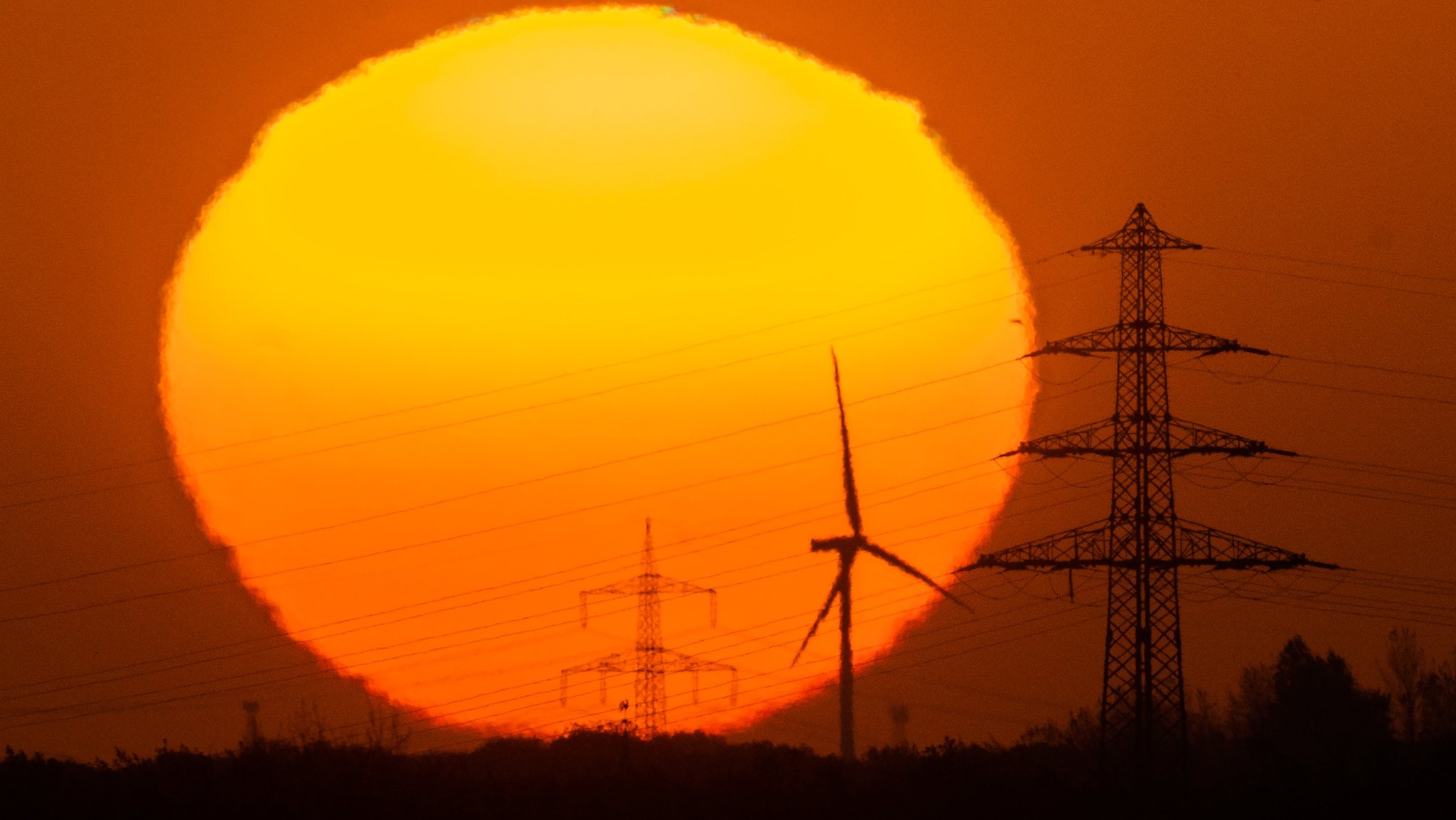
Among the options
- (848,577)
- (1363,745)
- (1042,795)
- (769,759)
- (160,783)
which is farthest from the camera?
(848,577)

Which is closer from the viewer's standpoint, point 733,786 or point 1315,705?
point 733,786

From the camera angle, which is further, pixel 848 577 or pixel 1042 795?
pixel 848 577

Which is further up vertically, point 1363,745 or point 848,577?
point 848,577

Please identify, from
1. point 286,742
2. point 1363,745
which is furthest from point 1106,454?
point 286,742

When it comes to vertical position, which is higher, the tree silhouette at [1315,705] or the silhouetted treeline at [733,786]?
A: the tree silhouette at [1315,705]

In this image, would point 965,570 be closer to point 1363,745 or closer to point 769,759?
point 769,759

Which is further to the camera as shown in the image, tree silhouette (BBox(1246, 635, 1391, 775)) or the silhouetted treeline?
tree silhouette (BBox(1246, 635, 1391, 775))

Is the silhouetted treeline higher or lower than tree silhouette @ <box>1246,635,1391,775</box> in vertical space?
lower

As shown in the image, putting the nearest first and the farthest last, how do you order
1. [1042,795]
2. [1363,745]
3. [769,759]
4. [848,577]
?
[1042,795] → [769,759] → [1363,745] → [848,577]
